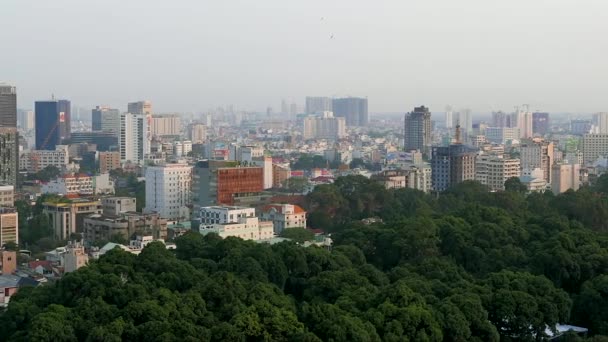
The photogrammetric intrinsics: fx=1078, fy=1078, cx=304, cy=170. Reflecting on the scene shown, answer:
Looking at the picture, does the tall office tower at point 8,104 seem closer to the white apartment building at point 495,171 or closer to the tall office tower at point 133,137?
the tall office tower at point 133,137

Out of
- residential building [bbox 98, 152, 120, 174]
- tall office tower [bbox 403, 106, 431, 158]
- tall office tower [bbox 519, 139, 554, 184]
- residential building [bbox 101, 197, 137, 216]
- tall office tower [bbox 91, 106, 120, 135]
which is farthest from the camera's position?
tall office tower [bbox 91, 106, 120, 135]

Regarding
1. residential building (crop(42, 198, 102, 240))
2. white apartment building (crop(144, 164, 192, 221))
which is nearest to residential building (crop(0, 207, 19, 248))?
residential building (crop(42, 198, 102, 240))

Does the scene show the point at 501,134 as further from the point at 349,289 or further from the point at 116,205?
the point at 349,289

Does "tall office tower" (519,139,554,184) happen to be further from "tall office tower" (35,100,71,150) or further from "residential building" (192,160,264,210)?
"tall office tower" (35,100,71,150)

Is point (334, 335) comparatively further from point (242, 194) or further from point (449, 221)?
point (242, 194)

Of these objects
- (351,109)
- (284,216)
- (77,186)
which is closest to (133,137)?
(77,186)
